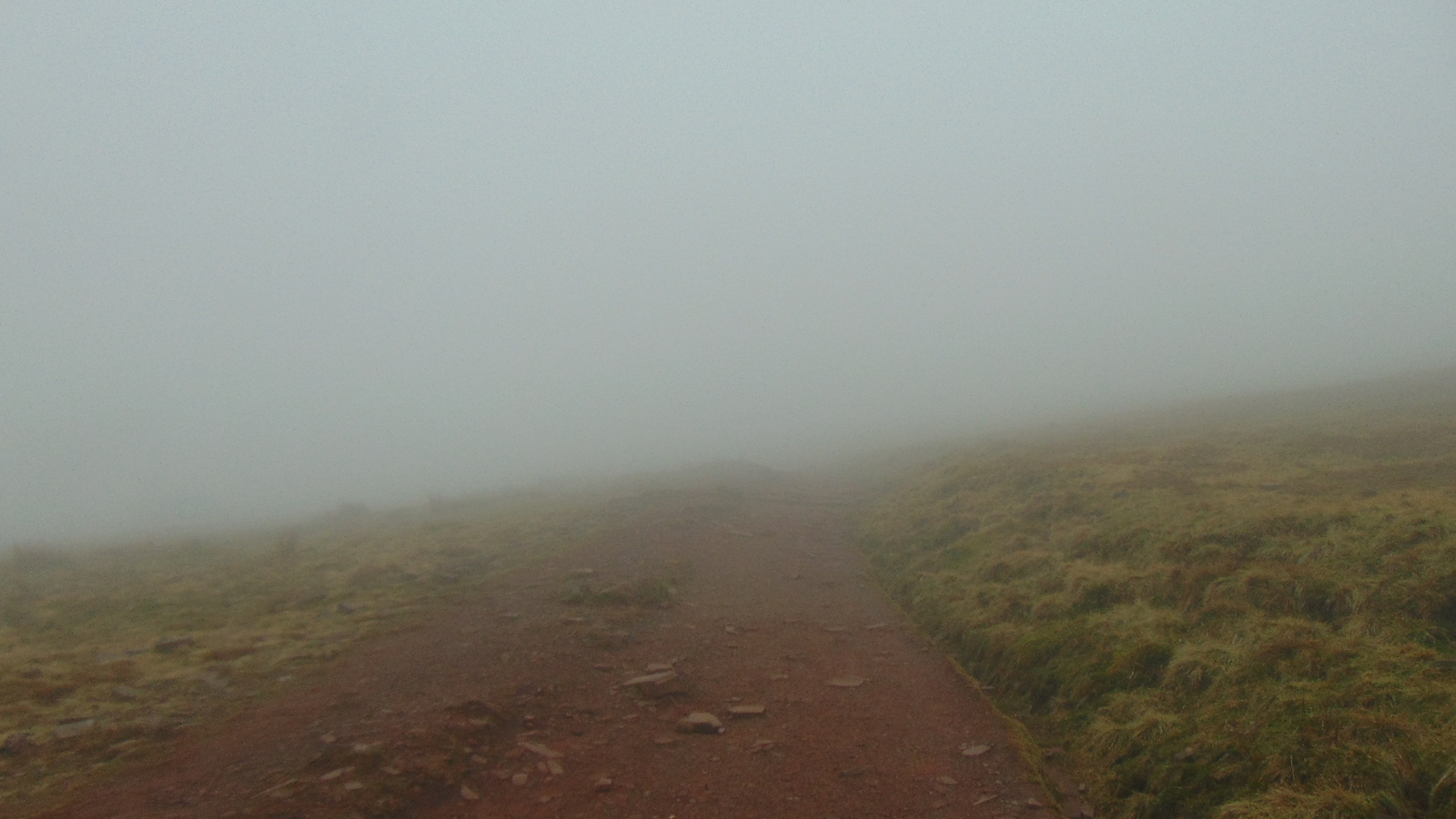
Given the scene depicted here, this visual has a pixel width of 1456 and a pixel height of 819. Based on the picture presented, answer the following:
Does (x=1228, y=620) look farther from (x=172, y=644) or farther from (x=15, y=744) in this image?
(x=172, y=644)

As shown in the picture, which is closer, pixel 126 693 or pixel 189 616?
pixel 126 693

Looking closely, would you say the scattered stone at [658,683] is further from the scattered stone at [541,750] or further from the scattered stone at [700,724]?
the scattered stone at [541,750]

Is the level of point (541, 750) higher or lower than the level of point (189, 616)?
lower

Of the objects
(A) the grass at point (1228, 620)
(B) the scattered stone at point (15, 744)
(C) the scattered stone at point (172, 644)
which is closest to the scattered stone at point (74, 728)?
(B) the scattered stone at point (15, 744)

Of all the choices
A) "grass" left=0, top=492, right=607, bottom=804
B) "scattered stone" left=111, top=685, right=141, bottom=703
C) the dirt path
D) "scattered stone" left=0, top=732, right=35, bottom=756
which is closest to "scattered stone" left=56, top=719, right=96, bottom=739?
"grass" left=0, top=492, right=607, bottom=804

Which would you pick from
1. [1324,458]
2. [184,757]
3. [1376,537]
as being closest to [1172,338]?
[1324,458]

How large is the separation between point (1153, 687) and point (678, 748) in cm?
723

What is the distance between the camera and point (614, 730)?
33.6 feet

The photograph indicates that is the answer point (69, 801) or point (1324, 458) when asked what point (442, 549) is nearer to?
point (69, 801)

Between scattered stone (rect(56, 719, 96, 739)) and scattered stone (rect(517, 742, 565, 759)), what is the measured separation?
7266 millimetres

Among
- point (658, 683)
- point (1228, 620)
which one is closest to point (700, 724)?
point (658, 683)

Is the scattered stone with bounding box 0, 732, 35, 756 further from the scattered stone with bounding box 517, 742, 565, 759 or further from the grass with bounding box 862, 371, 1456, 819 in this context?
the grass with bounding box 862, 371, 1456, 819

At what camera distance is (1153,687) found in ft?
31.0

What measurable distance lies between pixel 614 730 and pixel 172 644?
11.9m
